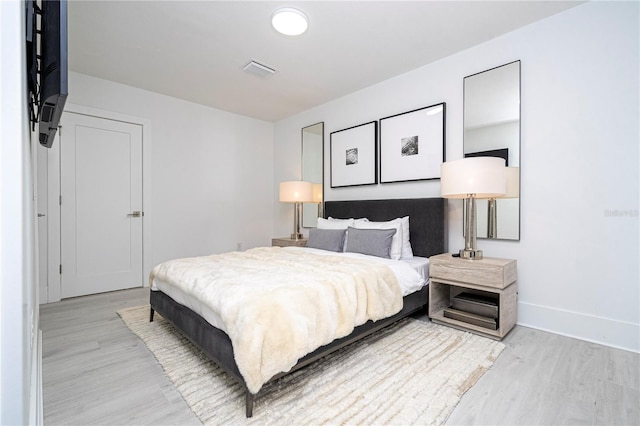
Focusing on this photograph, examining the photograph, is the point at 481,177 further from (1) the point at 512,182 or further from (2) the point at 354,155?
(2) the point at 354,155

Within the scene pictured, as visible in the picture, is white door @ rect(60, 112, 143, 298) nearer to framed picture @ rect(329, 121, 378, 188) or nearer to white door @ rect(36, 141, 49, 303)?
white door @ rect(36, 141, 49, 303)

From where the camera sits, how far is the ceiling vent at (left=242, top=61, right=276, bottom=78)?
10.5ft

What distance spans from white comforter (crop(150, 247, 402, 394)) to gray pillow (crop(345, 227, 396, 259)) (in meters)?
0.42

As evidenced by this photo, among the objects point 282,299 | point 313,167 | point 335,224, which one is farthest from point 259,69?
point 282,299

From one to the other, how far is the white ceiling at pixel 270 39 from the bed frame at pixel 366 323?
5.10 ft

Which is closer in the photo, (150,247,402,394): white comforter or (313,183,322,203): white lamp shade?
(150,247,402,394): white comforter

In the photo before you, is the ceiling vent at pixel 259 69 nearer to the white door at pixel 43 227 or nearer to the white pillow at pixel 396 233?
the white pillow at pixel 396 233

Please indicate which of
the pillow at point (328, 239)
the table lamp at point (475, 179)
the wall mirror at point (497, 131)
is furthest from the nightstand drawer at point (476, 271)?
the pillow at point (328, 239)

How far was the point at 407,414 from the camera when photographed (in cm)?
145

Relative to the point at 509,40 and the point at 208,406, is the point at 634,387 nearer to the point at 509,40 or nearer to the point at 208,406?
the point at 208,406

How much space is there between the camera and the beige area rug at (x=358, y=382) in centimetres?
145

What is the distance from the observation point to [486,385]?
5.57ft

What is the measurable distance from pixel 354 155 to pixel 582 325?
286cm

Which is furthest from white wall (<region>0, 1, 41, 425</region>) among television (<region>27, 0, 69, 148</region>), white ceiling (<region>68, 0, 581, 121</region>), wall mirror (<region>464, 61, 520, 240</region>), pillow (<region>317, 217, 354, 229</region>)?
wall mirror (<region>464, 61, 520, 240</region>)
